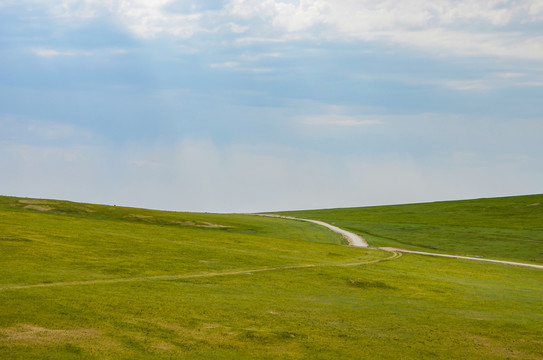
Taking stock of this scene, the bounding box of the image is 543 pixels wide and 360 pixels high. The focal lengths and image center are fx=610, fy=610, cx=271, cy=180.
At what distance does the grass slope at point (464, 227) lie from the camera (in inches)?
3132

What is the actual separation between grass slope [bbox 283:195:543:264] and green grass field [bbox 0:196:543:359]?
24.1 meters

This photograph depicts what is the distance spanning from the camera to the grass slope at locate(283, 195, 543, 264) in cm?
7956

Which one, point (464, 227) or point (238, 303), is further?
point (464, 227)

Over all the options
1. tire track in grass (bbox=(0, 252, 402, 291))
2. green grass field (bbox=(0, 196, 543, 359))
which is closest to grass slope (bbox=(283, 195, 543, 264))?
green grass field (bbox=(0, 196, 543, 359))

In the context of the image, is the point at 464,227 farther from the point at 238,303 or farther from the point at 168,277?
the point at 238,303

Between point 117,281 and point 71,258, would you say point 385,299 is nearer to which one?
point 117,281

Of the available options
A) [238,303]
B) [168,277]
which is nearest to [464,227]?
[168,277]

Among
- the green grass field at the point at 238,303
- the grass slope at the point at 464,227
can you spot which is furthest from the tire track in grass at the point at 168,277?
the grass slope at the point at 464,227

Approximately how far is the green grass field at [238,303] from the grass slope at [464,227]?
78.9 feet

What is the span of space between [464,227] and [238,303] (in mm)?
84523

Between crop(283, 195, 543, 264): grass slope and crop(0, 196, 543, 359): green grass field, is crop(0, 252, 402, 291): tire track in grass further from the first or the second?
crop(283, 195, 543, 264): grass slope

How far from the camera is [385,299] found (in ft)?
115

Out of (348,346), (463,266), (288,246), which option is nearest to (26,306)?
(348,346)

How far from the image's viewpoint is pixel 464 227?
106750 millimetres
